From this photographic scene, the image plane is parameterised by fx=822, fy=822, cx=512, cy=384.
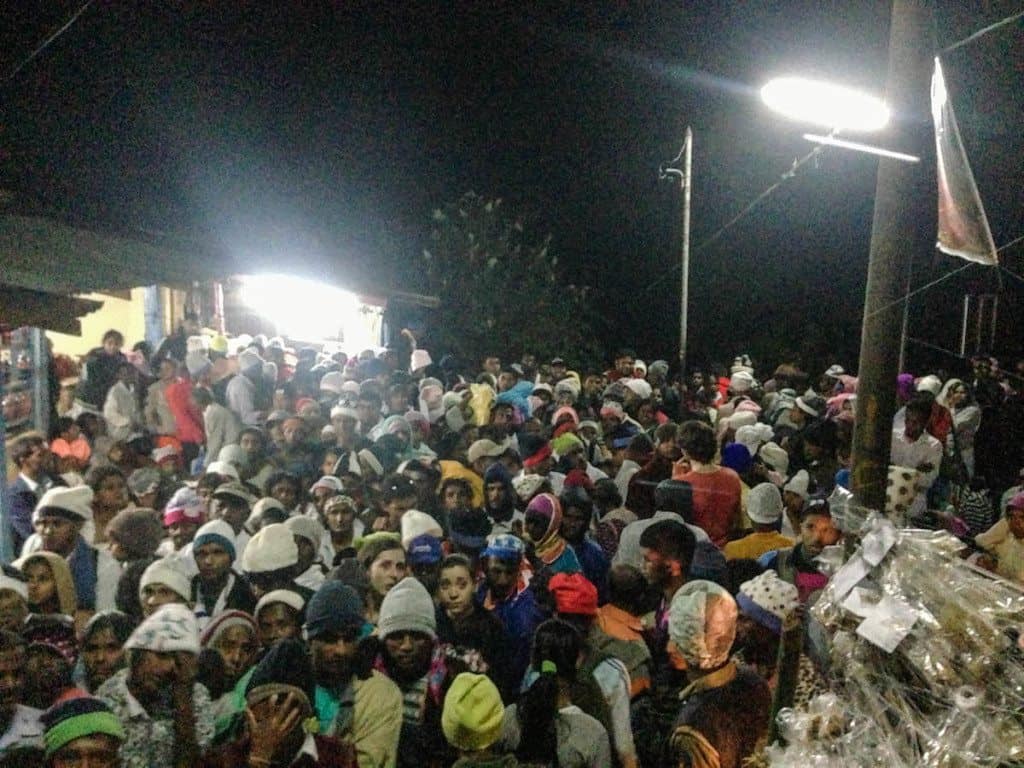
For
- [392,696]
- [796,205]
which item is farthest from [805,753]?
[796,205]

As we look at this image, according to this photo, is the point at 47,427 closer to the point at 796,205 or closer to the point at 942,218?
the point at 942,218

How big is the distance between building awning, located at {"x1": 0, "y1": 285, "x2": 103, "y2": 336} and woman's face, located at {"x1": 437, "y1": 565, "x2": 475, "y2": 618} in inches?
149

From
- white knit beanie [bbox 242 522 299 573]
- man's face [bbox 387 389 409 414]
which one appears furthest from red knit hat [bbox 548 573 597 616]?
man's face [bbox 387 389 409 414]

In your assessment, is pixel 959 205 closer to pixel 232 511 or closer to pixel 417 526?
pixel 417 526

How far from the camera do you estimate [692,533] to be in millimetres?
4660

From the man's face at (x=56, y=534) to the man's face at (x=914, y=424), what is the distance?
20.1 ft

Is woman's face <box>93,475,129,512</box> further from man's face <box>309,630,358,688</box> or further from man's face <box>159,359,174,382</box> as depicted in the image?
man's face <box>159,359,174,382</box>

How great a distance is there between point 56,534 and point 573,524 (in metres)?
3.07

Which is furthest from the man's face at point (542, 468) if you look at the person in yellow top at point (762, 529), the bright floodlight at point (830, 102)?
the bright floodlight at point (830, 102)

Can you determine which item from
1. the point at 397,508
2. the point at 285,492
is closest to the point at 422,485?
the point at 397,508

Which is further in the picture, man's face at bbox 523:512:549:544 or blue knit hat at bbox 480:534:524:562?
man's face at bbox 523:512:549:544

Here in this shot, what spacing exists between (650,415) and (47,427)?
20.5 ft

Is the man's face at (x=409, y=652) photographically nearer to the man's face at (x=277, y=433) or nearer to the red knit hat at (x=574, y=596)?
the red knit hat at (x=574, y=596)

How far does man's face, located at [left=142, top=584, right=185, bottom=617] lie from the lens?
4.15 meters
